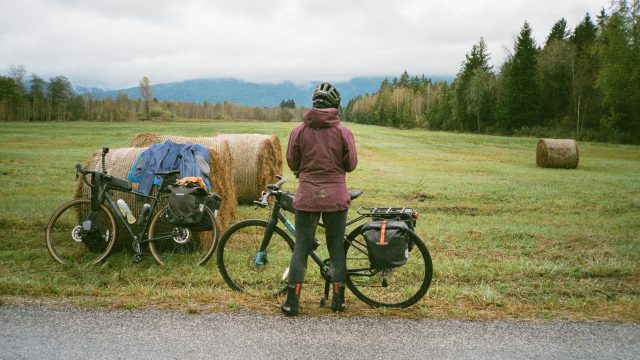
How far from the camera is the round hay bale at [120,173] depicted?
798cm

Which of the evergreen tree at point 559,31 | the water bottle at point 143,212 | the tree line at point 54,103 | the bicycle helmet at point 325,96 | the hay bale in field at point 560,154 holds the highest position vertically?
the evergreen tree at point 559,31

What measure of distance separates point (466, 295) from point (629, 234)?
6285 mm

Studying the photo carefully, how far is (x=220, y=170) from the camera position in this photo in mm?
9398

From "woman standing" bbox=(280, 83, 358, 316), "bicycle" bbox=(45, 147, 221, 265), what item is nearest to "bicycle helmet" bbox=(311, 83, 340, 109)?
"woman standing" bbox=(280, 83, 358, 316)

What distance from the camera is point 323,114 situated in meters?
5.25

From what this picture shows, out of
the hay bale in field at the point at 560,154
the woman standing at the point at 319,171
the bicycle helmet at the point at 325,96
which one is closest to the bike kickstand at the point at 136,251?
the woman standing at the point at 319,171

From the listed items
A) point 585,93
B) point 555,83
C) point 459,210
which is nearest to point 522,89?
point 555,83

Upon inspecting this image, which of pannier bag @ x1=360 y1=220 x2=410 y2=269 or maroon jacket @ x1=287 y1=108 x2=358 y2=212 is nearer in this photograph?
maroon jacket @ x1=287 y1=108 x2=358 y2=212

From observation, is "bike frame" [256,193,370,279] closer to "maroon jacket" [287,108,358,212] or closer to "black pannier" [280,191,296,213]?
"black pannier" [280,191,296,213]

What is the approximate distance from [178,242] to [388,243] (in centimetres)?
364

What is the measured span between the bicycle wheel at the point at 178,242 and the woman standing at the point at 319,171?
7.41 feet

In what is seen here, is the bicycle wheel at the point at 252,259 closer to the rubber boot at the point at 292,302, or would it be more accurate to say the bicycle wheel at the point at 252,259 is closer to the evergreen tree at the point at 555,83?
the rubber boot at the point at 292,302

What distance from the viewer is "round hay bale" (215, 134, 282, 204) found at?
13.6 metres

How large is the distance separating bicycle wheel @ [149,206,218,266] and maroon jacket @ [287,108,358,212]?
2.47 m
